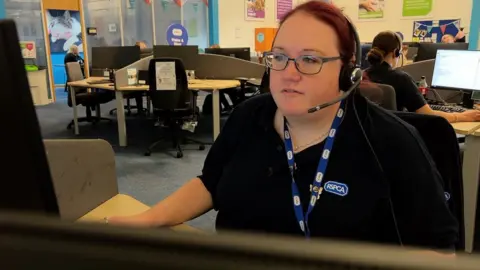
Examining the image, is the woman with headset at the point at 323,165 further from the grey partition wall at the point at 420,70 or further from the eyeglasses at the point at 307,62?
the grey partition wall at the point at 420,70

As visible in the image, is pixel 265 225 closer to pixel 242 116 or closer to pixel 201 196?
pixel 201 196

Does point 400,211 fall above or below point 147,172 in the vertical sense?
above

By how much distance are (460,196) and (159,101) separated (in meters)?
3.47

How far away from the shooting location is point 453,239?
1000 mm

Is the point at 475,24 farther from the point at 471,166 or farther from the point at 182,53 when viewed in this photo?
the point at 471,166

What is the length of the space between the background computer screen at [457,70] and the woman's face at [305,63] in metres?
2.42

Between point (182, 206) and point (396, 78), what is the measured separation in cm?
199

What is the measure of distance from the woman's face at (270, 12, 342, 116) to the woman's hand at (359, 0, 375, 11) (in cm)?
852

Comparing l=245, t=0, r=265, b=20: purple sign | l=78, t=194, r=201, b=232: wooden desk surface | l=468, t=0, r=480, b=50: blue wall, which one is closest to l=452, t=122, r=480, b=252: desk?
l=78, t=194, r=201, b=232: wooden desk surface

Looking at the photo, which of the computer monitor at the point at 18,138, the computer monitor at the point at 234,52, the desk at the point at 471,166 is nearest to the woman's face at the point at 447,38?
the computer monitor at the point at 234,52

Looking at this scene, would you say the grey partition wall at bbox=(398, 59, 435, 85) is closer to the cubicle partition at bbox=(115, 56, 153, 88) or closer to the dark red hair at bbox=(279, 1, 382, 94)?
the cubicle partition at bbox=(115, 56, 153, 88)

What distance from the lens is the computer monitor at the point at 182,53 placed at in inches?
201

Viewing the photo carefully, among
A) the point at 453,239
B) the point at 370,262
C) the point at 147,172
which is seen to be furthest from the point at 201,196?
the point at 147,172

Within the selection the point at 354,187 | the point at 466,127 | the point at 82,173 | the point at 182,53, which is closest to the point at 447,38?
the point at 182,53
